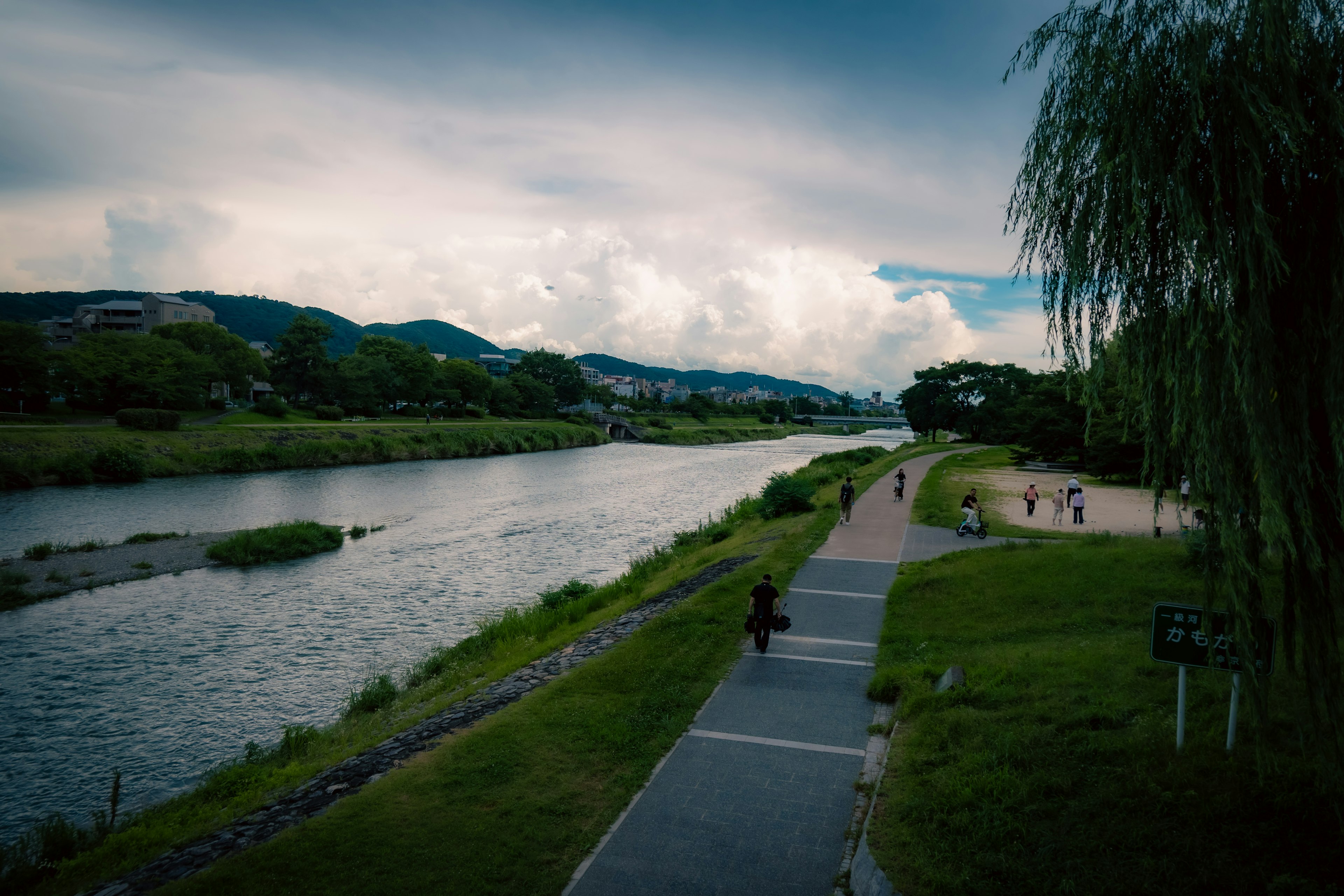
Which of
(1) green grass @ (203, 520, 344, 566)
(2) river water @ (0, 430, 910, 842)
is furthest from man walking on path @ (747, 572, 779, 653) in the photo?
(1) green grass @ (203, 520, 344, 566)

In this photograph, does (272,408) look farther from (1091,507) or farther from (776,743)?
(776,743)

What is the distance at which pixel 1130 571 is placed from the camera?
42.3 ft

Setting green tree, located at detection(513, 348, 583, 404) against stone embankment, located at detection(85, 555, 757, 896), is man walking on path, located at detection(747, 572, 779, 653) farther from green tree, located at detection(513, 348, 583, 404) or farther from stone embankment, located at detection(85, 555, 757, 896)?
green tree, located at detection(513, 348, 583, 404)

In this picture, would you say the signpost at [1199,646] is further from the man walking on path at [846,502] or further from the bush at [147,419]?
the bush at [147,419]

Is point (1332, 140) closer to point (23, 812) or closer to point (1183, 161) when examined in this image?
point (1183, 161)

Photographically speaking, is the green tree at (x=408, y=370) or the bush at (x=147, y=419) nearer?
the bush at (x=147, y=419)

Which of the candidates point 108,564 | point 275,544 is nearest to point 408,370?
point 275,544

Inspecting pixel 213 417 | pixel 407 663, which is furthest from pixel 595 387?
pixel 407 663

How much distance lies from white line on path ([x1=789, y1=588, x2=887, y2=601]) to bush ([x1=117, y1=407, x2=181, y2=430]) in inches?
2018

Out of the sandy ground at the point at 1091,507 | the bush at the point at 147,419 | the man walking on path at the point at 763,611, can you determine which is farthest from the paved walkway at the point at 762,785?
the bush at the point at 147,419

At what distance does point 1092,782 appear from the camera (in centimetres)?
639

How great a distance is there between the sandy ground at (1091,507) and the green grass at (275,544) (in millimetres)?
24324

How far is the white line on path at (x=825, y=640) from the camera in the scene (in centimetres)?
1223

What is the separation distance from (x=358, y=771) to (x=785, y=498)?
2132 centimetres
